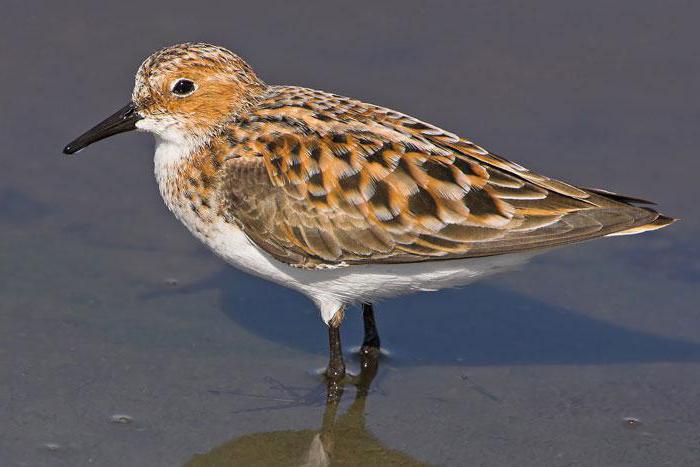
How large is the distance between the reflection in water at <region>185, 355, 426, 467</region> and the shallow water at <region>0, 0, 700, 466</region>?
1.0 inches

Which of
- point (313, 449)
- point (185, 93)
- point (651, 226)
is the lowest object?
point (313, 449)

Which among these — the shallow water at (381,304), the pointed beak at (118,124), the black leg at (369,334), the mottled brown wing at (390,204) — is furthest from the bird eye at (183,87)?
the black leg at (369,334)

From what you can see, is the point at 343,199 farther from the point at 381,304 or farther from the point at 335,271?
the point at 381,304

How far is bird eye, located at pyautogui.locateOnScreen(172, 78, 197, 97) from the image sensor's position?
12438mm

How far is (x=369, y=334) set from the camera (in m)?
13.0

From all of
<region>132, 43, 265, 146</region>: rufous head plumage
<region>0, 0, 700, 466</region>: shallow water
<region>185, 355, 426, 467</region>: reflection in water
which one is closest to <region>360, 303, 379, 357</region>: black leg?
<region>0, 0, 700, 466</region>: shallow water

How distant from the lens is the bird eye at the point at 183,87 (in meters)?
Result: 12.4

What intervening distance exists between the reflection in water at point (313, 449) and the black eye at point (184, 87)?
3.15 metres

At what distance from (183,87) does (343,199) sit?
182 cm

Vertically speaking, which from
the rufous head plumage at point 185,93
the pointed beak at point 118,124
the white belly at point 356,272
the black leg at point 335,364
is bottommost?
the black leg at point 335,364

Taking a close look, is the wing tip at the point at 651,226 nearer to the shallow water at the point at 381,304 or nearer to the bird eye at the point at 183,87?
the shallow water at the point at 381,304

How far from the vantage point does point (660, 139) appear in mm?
15680

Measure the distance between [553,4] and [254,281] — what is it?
19.9 ft

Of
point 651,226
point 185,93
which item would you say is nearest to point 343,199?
point 185,93
